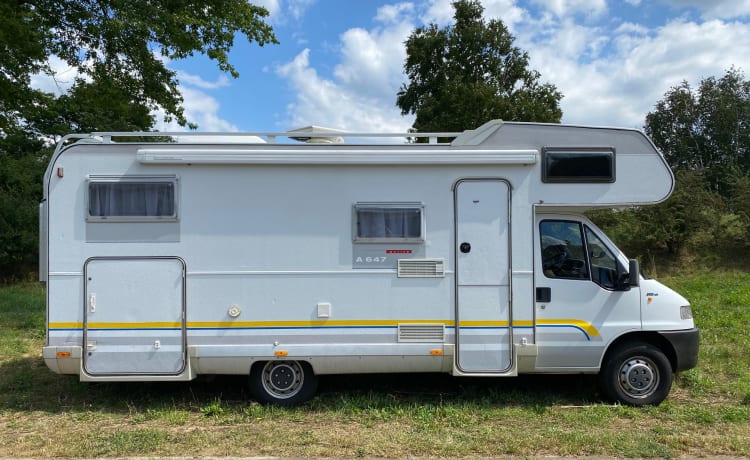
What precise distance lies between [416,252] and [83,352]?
11.4 ft

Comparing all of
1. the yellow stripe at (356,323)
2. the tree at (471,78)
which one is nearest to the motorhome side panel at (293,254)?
the yellow stripe at (356,323)

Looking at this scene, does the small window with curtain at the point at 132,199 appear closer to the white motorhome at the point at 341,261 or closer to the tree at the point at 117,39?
the white motorhome at the point at 341,261

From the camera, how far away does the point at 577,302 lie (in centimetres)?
555

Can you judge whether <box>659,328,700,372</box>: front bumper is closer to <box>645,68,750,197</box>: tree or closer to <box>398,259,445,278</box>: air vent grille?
<box>398,259,445,278</box>: air vent grille

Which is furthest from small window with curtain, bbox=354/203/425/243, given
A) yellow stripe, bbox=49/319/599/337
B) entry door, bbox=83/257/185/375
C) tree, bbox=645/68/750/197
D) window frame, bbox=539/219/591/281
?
tree, bbox=645/68/750/197

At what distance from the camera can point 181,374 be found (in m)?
5.39

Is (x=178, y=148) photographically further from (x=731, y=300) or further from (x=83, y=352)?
(x=731, y=300)

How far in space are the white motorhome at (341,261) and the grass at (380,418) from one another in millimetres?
455

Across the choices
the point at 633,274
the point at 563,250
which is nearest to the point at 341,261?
the point at 563,250

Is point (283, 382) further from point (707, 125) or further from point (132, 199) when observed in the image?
point (707, 125)

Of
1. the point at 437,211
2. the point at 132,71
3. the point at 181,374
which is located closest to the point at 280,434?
the point at 181,374

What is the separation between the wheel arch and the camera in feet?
18.6

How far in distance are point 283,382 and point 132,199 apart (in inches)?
96.2

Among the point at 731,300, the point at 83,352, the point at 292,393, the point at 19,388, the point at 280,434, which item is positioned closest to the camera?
the point at 280,434
